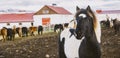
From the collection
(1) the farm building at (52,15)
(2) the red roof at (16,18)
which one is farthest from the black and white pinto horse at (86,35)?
(2) the red roof at (16,18)

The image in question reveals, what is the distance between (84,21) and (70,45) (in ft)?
5.57

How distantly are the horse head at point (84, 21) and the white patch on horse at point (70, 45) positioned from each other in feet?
3.17

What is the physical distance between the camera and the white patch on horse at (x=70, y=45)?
7826mm

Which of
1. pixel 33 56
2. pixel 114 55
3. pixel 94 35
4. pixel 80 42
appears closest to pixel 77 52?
pixel 80 42

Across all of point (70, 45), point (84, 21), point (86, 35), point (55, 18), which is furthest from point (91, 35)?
point (55, 18)

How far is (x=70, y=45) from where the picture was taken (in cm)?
817

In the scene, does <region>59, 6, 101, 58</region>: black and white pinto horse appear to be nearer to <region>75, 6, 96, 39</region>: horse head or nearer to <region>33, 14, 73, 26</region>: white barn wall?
<region>75, 6, 96, 39</region>: horse head

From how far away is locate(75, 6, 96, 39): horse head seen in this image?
649 cm

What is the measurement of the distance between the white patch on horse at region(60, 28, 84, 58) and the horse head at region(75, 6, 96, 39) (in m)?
0.97

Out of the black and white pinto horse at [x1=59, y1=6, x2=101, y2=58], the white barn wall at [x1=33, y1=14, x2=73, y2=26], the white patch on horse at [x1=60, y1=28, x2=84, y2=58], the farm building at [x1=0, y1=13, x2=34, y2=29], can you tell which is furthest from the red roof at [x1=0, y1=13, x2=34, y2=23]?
the black and white pinto horse at [x1=59, y1=6, x2=101, y2=58]

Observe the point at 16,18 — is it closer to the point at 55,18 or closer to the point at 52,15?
the point at 52,15

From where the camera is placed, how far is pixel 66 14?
84375mm

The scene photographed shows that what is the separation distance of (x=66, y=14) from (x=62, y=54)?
2973 inches

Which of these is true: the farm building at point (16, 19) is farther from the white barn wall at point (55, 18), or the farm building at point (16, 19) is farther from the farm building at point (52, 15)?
the farm building at point (52, 15)
